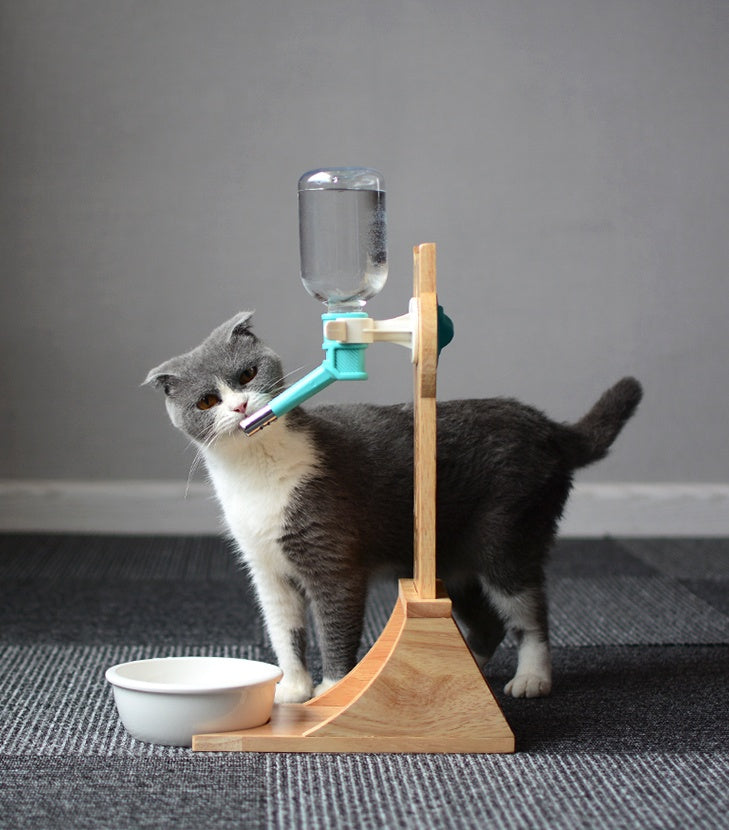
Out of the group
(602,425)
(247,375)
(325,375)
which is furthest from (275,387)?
(602,425)

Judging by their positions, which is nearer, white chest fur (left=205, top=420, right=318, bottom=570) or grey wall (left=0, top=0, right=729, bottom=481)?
white chest fur (left=205, top=420, right=318, bottom=570)

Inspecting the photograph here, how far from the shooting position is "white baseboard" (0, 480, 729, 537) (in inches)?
111

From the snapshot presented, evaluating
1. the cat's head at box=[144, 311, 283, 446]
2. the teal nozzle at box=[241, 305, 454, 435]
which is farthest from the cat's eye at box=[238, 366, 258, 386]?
the teal nozzle at box=[241, 305, 454, 435]

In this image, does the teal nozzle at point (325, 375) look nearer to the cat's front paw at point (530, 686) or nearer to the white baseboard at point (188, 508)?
the cat's front paw at point (530, 686)

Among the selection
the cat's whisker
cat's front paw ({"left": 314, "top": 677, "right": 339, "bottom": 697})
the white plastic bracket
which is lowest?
cat's front paw ({"left": 314, "top": 677, "right": 339, "bottom": 697})

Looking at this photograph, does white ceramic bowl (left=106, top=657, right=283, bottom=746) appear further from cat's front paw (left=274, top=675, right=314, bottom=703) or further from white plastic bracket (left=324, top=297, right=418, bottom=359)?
white plastic bracket (left=324, top=297, right=418, bottom=359)

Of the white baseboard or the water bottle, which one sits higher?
the water bottle

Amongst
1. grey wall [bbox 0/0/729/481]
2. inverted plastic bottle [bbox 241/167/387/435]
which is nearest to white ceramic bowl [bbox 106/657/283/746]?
inverted plastic bottle [bbox 241/167/387/435]

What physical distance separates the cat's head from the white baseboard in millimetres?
1445

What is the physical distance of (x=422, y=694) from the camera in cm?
122

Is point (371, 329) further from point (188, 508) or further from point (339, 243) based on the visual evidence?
point (188, 508)

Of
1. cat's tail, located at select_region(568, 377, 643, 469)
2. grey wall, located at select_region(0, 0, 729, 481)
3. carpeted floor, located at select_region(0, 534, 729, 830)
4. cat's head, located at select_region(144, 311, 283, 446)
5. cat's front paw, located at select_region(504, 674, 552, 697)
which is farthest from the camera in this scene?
grey wall, located at select_region(0, 0, 729, 481)

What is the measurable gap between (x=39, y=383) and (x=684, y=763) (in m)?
2.06

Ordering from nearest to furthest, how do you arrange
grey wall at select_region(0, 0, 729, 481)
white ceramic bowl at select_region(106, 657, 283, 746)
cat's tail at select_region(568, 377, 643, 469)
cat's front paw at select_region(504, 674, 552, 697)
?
white ceramic bowl at select_region(106, 657, 283, 746) → cat's front paw at select_region(504, 674, 552, 697) → cat's tail at select_region(568, 377, 643, 469) → grey wall at select_region(0, 0, 729, 481)
